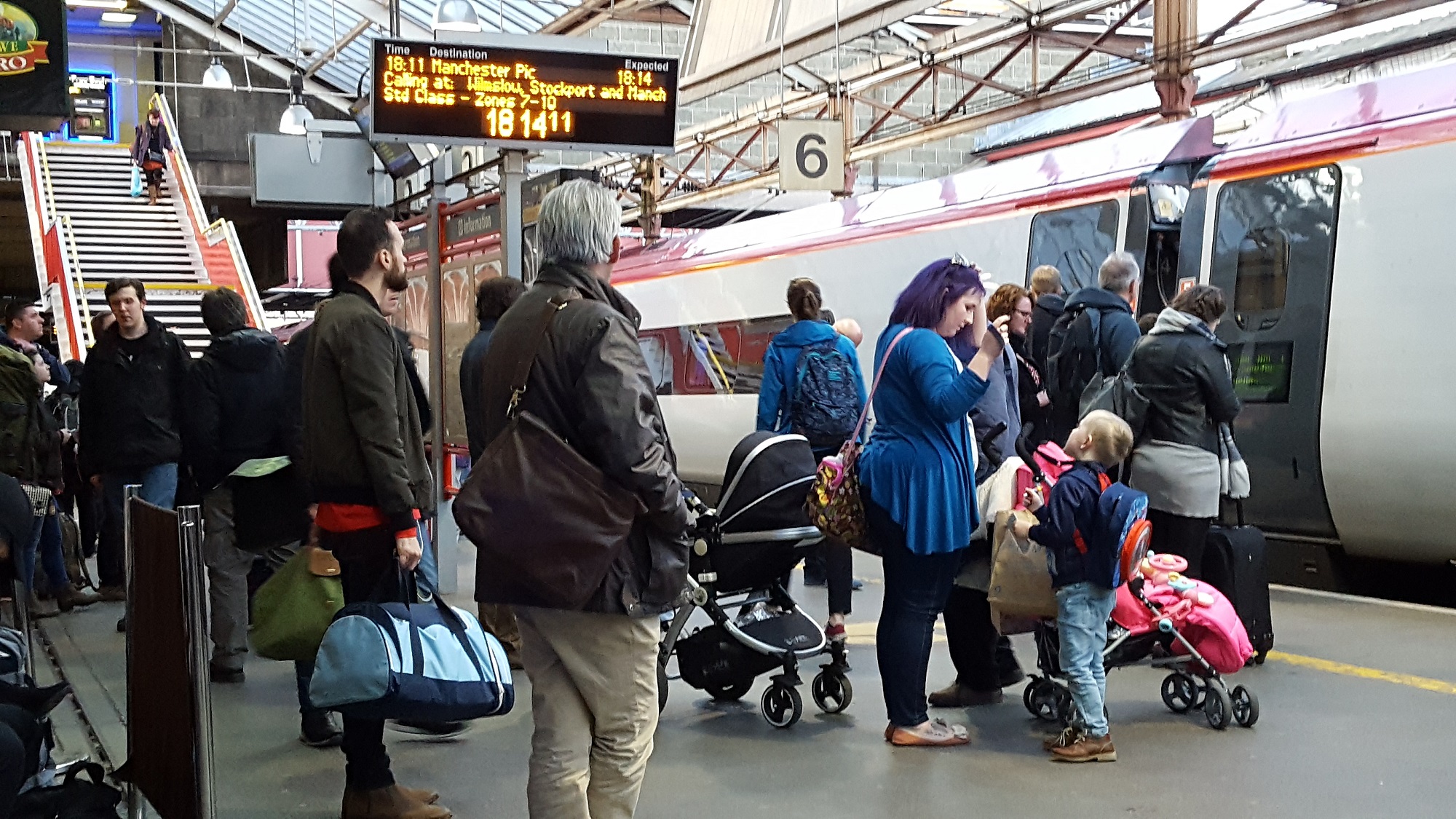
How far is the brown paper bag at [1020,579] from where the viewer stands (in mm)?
5207

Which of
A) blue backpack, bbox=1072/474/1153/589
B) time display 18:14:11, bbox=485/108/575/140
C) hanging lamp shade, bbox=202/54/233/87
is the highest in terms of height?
hanging lamp shade, bbox=202/54/233/87

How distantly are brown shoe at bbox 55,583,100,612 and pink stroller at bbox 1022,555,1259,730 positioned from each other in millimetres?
5806

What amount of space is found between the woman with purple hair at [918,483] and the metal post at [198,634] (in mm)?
2524

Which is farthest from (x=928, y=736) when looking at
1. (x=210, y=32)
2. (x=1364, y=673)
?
(x=210, y=32)

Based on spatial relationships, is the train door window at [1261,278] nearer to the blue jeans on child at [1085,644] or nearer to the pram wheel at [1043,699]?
the pram wheel at [1043,699]

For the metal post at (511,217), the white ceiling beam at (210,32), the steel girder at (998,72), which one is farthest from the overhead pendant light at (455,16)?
the white ceiling beam at (210,32)

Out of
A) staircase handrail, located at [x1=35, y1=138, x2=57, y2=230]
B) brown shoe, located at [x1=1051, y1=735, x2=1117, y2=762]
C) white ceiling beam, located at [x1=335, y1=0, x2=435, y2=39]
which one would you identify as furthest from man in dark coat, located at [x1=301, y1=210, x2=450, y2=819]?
staircase handrail, located at [x1=35, y1=138, x2=57, y2=230]

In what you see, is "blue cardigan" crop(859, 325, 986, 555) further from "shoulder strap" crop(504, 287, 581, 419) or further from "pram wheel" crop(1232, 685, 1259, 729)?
"shoulder strap" crop(504, 287, 581, 419)

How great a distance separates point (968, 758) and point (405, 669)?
6.60 ft

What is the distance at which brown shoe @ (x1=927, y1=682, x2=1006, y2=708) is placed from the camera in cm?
579

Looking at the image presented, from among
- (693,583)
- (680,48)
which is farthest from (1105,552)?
(680,48)

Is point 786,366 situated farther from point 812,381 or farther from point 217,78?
point 217,78

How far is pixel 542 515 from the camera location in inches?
134

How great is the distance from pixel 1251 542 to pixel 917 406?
223 centimetres
